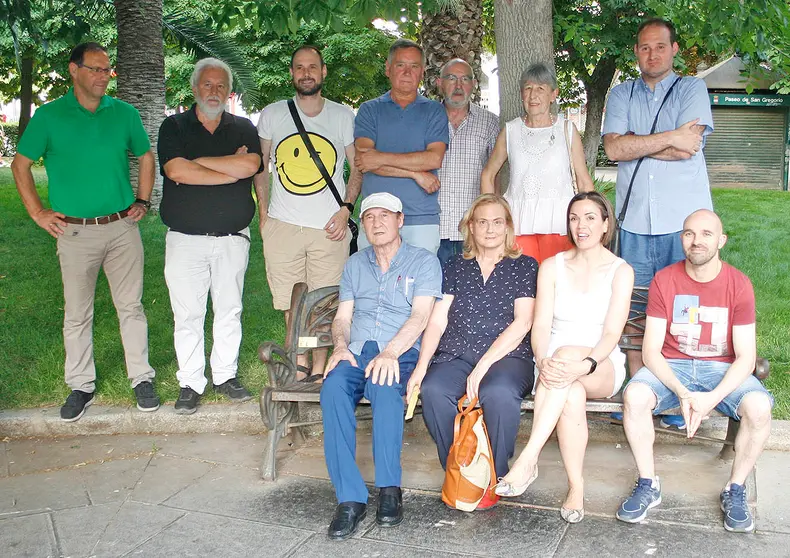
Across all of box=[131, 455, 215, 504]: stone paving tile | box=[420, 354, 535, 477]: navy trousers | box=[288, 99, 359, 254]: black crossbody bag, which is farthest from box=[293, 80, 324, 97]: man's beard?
box=[131, 455, 215, 504]: stone paving tile

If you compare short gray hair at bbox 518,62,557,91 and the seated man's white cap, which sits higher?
short gray hair at bbox 518,62,557,91

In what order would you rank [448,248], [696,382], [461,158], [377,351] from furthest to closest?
[448,248] < [461,158] < [377,351] < [696,382]

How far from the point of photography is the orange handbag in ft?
12.5

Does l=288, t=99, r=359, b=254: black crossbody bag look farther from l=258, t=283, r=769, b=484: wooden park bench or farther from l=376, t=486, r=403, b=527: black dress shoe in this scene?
l=376, t=486, r=403, b=527: black dress shoe

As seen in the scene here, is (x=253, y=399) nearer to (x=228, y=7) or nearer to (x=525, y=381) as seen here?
(x=525, y=381)

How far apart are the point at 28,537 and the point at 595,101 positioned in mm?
16393

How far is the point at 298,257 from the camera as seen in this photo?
17.5 feet

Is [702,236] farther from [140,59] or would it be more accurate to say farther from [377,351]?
[140,59]

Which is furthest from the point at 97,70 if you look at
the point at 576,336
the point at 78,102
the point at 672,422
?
the point at 672,422

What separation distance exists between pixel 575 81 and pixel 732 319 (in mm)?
17184

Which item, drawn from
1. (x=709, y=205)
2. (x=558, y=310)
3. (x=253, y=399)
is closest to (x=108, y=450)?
(x=253, y=399)

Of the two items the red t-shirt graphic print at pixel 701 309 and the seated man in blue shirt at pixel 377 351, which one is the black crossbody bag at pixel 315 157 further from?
the red t-shirt graphic print at pixel 701 309

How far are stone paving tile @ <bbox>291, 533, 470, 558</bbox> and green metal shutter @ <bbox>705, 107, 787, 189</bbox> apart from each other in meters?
24.6

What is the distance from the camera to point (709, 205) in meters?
4.82
